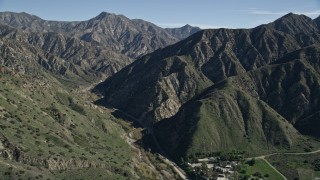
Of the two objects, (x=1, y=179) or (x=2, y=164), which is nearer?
(x=1, y=179)

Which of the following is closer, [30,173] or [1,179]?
[1,179]

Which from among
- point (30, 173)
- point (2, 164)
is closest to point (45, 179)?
point (30, 173)

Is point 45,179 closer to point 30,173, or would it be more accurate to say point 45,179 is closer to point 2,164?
point 30,173
